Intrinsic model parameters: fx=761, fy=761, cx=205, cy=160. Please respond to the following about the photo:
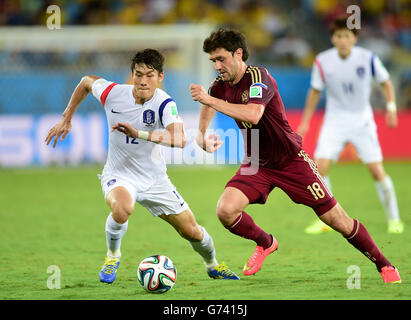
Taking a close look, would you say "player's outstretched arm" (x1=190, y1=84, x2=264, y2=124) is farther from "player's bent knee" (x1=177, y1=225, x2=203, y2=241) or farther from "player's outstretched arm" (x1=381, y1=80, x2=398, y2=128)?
"player's outstretched arm" (x1=381, y1=80, x2=398, y2=128)

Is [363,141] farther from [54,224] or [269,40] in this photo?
[269,40]

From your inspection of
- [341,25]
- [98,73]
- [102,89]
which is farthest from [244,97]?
[98,73]

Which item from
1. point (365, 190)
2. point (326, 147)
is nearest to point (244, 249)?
point (326, 147)

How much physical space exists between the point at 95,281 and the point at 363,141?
13.7 ft

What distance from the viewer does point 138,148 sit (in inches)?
270

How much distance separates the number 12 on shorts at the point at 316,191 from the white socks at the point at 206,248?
1.01 m

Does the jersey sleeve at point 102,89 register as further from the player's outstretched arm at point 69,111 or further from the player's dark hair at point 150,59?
the player's dark hair at point 150,59

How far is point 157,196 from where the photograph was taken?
673 cm

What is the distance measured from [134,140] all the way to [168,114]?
1.44 ft

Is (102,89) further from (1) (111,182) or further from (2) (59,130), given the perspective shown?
(1) (111,182)

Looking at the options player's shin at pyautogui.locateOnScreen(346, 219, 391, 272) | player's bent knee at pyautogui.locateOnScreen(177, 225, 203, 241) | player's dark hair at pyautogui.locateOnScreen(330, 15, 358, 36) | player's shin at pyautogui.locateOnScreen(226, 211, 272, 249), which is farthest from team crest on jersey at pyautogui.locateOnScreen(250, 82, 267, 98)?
player's dark hair at pyautogui.locateOnScreen(330, 15, 358, 36)

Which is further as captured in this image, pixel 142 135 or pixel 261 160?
pixel 261 160

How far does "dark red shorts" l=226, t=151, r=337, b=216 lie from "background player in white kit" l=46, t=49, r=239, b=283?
0.57 m

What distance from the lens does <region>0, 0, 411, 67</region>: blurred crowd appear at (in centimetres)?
2003
